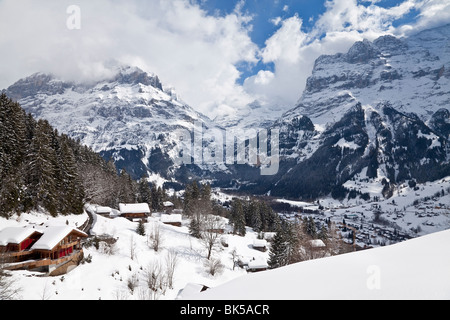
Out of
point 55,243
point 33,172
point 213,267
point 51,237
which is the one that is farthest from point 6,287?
point 213,267

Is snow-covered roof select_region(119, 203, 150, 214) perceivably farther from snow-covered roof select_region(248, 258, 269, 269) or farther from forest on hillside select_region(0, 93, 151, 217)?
snow-covered roof select_region(248, 258, 269, 269)

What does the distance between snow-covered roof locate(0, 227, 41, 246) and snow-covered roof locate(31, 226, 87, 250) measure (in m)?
1.36

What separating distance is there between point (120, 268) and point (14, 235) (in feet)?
38.3

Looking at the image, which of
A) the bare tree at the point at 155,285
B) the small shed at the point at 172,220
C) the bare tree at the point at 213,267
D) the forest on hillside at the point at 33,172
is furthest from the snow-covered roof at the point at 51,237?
the small shed at the point at 172,220

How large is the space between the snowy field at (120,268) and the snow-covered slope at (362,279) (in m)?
15.0

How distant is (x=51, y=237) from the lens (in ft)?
89.1

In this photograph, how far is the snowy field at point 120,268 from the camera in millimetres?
23891

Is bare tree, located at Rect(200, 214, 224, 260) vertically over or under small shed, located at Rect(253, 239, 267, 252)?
over

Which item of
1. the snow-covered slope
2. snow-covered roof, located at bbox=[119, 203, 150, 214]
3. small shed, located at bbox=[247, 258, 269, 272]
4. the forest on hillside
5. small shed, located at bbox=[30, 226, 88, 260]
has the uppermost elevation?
the forest on hillside

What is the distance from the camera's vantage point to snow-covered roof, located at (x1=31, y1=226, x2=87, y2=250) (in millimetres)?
26266

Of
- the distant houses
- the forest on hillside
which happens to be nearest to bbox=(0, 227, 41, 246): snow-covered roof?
the distant houses
